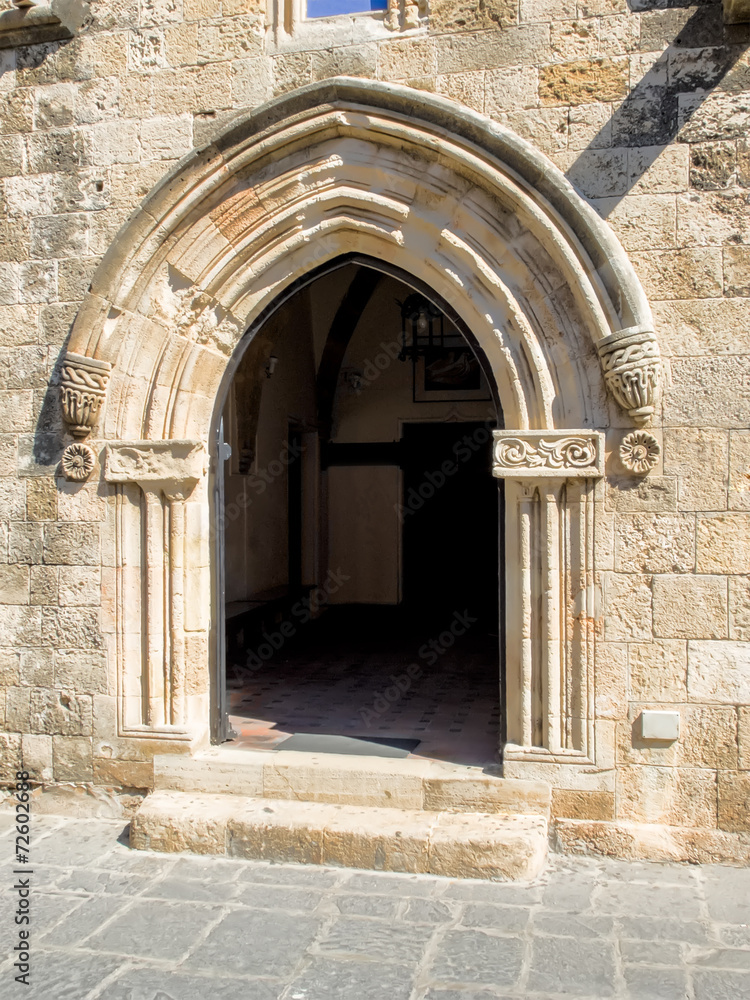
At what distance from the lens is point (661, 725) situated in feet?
11.0

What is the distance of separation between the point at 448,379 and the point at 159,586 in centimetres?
614

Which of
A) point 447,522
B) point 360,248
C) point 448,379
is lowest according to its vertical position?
point 447,522

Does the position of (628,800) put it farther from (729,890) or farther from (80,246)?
(80,246)

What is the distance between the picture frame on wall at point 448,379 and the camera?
9.37 m

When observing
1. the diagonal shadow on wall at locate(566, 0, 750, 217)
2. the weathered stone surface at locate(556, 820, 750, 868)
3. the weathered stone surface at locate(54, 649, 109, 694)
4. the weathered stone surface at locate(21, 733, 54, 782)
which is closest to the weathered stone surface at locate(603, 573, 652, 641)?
the weathered stone surface at locate(556, 820, 750, 868)

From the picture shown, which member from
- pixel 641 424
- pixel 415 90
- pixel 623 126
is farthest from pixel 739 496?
pixel 415 90

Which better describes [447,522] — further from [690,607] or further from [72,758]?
[690,607]

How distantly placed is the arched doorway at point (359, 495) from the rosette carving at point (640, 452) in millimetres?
2951

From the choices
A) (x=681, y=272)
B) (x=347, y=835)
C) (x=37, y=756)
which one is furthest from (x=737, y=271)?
(x=37, y=756)

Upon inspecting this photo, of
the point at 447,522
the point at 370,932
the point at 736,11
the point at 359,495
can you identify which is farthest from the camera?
the point at 447,522

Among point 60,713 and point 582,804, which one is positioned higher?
point 60,713

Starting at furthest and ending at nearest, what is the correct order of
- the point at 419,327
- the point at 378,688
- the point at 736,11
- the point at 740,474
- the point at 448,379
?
the point at 448,379 < the point at 419,327 < the point at 378,688 < the point at 740,474 < the point at 736,11

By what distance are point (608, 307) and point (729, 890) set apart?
2.24m

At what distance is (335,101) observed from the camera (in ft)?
12.0
